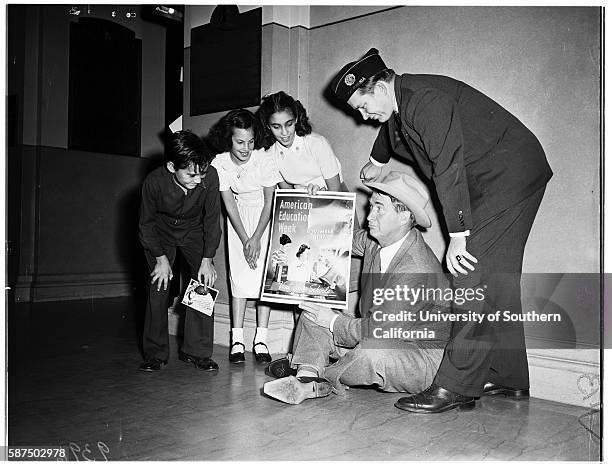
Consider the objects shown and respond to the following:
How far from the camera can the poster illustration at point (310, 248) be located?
7.16 feet

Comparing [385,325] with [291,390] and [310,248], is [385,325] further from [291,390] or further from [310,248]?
[310,248]

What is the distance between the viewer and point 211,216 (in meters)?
2.42

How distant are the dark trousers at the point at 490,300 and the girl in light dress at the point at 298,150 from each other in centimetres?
81

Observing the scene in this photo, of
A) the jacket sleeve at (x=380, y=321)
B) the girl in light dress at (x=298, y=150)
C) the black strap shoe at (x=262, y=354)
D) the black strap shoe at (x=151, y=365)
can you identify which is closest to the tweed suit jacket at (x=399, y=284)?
the jacket sleeve at (x=380, y=321)

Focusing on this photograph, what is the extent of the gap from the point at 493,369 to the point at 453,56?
125 centimetres

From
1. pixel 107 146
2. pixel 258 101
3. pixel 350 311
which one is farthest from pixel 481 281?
pixel 107 146

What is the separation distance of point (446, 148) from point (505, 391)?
2.98ft

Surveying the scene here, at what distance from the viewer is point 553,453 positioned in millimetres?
1507

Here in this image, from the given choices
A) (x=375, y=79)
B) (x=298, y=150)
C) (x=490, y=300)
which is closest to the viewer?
(x=490, y=300)

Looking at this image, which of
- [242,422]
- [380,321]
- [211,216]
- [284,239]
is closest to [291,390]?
[242,422]

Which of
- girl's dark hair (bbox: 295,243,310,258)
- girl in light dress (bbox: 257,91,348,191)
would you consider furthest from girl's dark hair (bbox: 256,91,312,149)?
girl's dark hair (bbox: 295,243,310,258)

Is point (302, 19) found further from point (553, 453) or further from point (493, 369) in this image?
point (553, 453)

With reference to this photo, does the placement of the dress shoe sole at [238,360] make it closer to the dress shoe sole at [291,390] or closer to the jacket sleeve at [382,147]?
the dress shoe sole at [291,390]

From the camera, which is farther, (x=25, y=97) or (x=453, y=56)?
(x=25, y=97)
